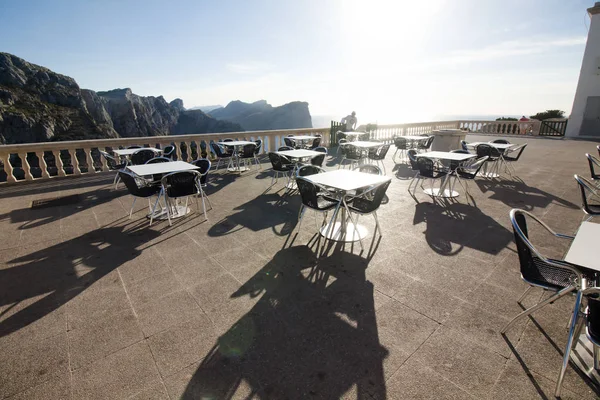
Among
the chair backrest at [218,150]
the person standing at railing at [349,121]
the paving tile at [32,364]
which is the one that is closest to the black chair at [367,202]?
Answer: the paving tile at [32,364]

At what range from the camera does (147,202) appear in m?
5.14

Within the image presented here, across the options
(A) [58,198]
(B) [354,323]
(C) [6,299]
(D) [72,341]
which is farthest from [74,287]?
(A) [58,198]

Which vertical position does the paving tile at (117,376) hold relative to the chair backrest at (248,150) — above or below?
below

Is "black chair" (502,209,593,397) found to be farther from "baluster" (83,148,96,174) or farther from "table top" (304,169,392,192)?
"baluster" (83,148,96,174)

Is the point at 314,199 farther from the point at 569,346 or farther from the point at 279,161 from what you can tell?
the point at 279,161

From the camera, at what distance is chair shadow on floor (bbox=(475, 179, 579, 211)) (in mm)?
4656

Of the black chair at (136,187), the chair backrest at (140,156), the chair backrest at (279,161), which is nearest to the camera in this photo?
the black chair at (136,187)

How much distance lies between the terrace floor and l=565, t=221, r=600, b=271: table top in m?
0.73

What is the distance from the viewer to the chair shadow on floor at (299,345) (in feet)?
5.12

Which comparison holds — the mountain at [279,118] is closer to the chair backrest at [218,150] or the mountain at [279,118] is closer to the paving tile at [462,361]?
the chair backrest at [218,150]

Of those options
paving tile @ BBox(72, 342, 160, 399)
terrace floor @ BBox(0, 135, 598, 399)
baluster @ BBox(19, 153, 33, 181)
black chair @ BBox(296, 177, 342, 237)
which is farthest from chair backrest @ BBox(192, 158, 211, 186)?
baluster @ BBox(19, 153, 33, 181)

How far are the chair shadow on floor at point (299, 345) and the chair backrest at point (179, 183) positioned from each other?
Result: 2050mm

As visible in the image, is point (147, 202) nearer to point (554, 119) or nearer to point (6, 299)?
point (6, 299)

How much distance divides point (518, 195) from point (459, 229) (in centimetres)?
253
